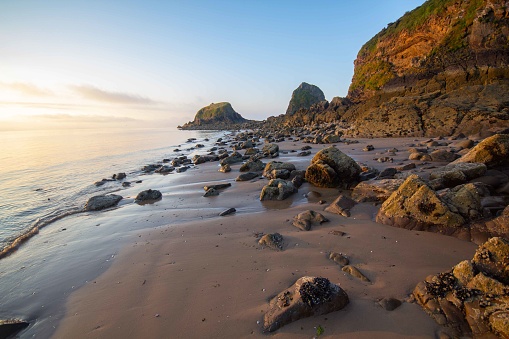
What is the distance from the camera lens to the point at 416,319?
9.30ft

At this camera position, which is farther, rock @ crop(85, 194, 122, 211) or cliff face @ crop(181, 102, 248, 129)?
cliff face @ crop(181, 102, 248, 129)

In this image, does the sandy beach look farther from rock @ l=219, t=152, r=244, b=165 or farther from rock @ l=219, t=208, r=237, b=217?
rock @ l=219, t=152, r=244, b=165

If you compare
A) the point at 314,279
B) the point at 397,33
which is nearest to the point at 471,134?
the point at 314,279

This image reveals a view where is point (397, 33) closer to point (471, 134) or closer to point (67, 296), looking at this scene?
point (471, 134)

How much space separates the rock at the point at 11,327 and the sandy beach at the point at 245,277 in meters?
0.53

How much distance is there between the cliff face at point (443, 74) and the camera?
56.4 feet

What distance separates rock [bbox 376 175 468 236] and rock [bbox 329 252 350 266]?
1.70m

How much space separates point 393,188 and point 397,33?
37440mm

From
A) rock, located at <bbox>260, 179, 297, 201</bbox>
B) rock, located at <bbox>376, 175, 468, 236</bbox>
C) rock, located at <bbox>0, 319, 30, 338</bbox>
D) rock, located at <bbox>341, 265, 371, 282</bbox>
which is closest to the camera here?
rock, located at <bbox>0, 319, 30, 338</bbox>

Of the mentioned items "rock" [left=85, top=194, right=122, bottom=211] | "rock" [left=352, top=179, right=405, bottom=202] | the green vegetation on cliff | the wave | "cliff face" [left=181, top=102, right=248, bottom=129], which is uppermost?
the green vegetation on cliff

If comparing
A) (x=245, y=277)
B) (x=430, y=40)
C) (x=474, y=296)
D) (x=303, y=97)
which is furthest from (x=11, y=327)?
(x=303, y=97)

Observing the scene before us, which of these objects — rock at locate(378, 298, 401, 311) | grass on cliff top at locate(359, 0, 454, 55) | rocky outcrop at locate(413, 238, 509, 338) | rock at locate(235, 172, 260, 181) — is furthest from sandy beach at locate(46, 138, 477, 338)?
grass on cliff top at locate(359, 0, 454, 55)

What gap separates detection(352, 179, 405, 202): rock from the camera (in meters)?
6.67

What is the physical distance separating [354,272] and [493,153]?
239 inches
